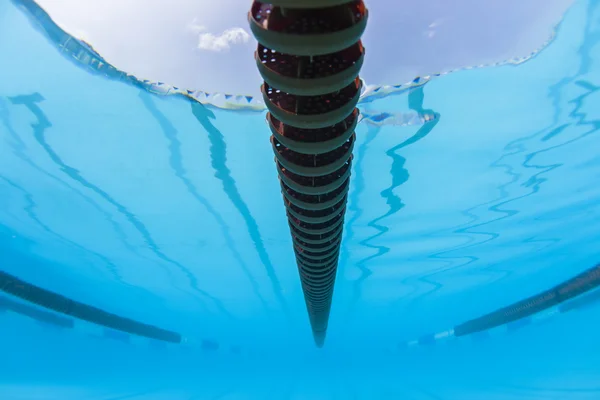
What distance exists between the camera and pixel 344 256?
11.6 metres

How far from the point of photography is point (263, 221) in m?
9.37

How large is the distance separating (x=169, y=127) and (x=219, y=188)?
1986 mm

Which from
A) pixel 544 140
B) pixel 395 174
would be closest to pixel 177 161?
pixel 395 174

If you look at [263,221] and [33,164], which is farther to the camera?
[263,221]

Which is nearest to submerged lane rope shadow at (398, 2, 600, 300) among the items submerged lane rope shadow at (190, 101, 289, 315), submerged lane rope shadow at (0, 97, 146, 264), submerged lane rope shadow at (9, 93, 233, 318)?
submerged lane rope shadow at (190, 101, 289, 315)

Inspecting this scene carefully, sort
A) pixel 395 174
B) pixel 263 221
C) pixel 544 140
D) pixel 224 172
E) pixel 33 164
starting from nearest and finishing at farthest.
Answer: pixel 544 140
pixel 33 164
pixel 224 172
pixel 395 174
pixel 263 221

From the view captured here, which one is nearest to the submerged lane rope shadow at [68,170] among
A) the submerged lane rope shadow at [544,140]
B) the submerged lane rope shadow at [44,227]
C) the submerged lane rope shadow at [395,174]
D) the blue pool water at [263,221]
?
the blue pool water at [263,221]

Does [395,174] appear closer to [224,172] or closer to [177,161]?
[224,172]

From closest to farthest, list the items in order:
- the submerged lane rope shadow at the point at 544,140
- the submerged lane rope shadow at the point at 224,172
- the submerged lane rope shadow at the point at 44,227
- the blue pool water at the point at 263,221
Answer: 1. the submerged lane rope shadow at the point at 544,140
2. the blue pool water at the point at 263,221
3. the submerged lane rope shadow at the point at 224,172
4. the submerged lane rope shadow at the point at 44,227

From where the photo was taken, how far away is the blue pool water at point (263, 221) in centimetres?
576

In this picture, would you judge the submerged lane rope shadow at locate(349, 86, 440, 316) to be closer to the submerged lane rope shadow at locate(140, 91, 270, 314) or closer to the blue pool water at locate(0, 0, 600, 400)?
the blue pool water at locate(0, 0, 600, 400)

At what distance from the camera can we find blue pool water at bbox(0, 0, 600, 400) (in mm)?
5758

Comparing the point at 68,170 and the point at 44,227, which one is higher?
the point at 44,227

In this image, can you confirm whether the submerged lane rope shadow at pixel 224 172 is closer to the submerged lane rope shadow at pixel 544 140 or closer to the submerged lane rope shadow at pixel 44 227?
the submerged lane rope shadow at pixel 44 227
